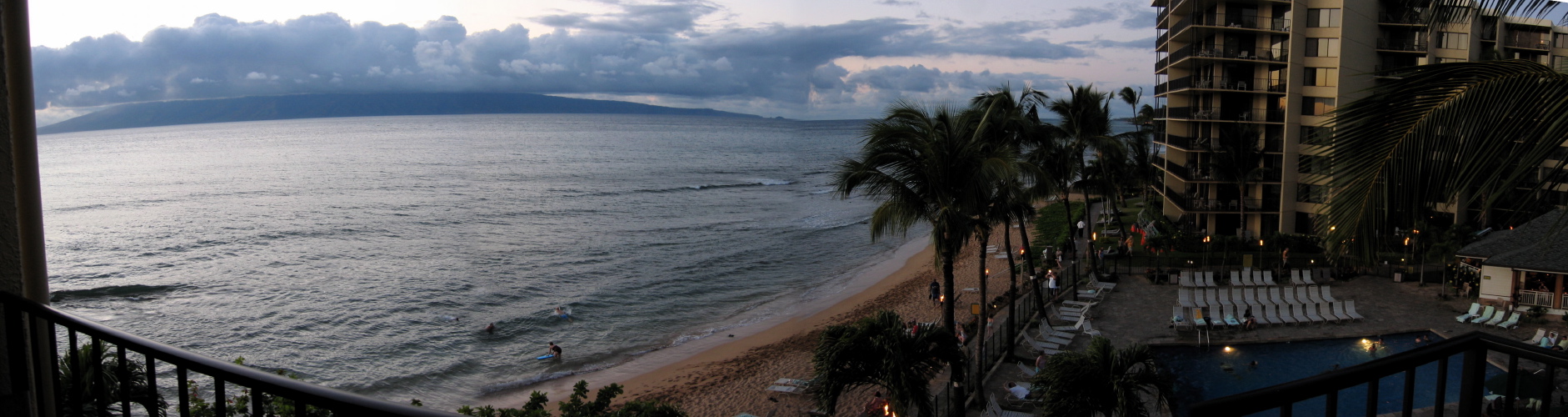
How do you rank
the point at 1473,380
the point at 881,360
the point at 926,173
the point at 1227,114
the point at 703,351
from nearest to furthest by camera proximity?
the point at 1473,380 → the point at 881,360 → the point at 926,173 → the point at 703,351 → the point at 1227,114

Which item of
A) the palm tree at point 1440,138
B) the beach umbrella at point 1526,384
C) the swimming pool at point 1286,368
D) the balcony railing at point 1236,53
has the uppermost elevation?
the balcony railing at point 1236,53

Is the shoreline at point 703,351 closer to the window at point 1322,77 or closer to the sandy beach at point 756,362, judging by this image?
the sandy beach at point 756,362

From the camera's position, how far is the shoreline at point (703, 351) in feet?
81.5

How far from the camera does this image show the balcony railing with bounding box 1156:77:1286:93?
37719 millimetres

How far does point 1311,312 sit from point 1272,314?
1219mm

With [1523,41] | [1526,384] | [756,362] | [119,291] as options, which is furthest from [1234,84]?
[119,291]

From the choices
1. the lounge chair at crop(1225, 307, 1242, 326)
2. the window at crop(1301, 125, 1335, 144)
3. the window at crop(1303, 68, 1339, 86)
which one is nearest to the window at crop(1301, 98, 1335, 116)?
the window at crop(1303, 68, 1339, 86)

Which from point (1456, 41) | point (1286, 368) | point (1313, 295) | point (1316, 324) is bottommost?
point (1286, 368)

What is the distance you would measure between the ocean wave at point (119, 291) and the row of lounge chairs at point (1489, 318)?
169 feet

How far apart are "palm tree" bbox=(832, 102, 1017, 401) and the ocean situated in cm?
1124

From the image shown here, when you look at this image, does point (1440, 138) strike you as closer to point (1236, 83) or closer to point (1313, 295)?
point (1313, 295)

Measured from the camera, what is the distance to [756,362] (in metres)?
26.5

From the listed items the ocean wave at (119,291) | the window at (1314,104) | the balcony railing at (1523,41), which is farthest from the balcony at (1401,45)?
the ocean wave at (119,291)

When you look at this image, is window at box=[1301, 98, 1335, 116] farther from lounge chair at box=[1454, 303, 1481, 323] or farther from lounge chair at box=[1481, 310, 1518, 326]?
lounge chair at box=[1481, 310, 1518, 326]
